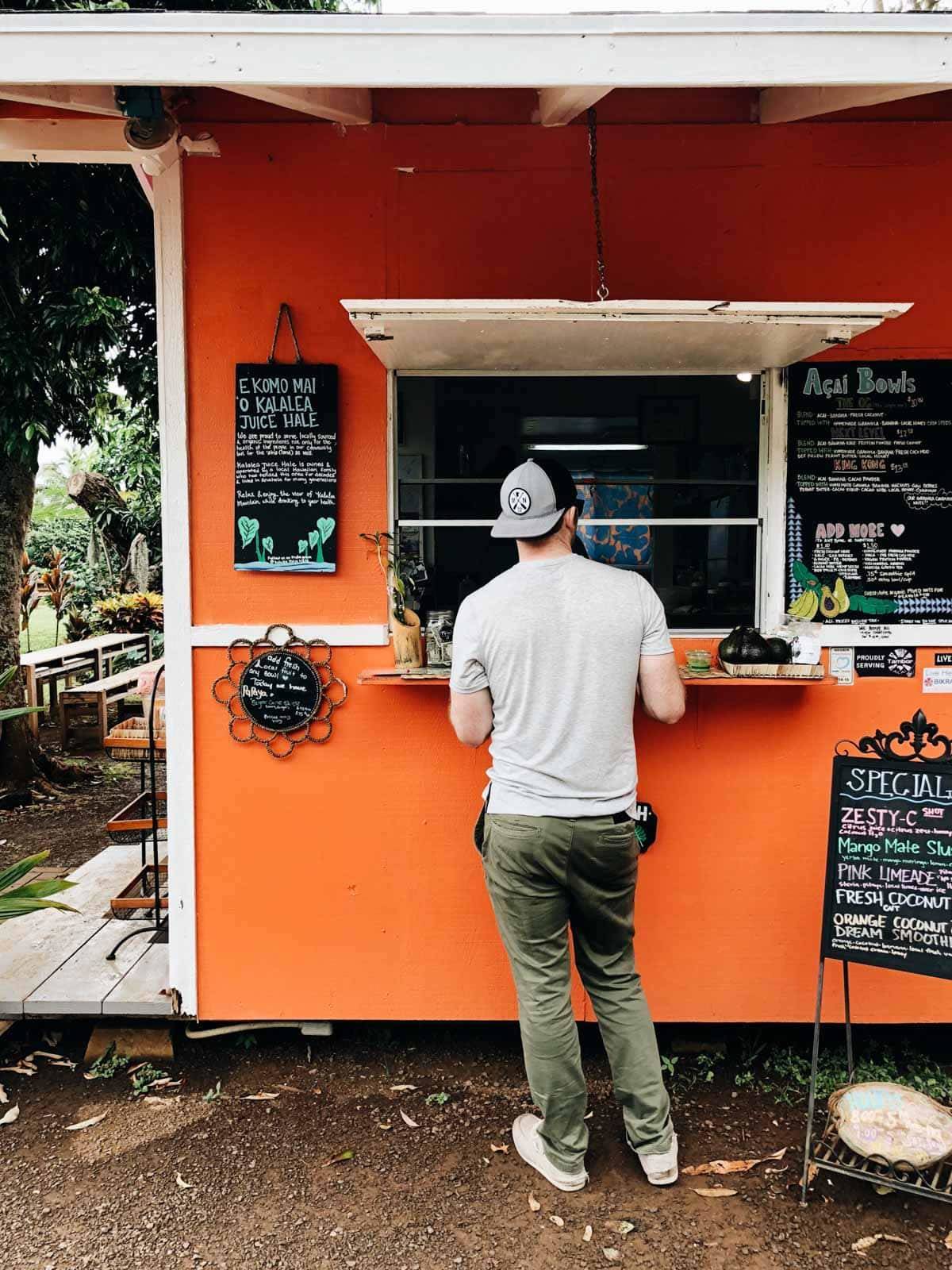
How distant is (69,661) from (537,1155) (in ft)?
27.9

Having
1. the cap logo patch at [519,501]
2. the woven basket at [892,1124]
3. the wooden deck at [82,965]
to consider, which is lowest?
the woven basket at [892,1124]

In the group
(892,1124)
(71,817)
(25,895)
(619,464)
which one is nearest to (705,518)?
(619,464)

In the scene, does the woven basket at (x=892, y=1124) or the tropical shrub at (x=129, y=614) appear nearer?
the woven basket at (x=892, y=1124)

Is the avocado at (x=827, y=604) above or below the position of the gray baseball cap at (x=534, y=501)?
below

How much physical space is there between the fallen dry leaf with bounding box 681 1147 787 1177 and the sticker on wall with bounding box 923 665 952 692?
1.73m

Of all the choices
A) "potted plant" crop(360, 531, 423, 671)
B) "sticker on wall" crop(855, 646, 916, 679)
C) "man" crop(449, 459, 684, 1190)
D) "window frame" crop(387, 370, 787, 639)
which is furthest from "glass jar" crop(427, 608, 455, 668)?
"sticker on wall" crop(855, 646, 916, 679)

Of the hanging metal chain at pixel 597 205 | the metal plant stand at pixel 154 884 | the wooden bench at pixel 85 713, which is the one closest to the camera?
the hanging metal chain at pixel 597 205

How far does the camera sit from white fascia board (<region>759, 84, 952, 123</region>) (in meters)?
2.86

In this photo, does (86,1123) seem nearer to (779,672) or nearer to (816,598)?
(779,672)

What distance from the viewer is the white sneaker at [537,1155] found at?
282 centimetres

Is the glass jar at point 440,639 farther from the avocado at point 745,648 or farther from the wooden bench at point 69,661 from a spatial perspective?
the wooden bench at point 69,661

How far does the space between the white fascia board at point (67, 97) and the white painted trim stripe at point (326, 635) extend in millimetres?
1774

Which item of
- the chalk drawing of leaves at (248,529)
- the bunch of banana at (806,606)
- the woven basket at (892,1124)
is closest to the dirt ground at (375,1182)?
the woven basket at (892,1124)

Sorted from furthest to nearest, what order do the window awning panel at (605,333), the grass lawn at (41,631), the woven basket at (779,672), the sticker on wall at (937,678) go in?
the grass lawn at (41,631) < the sticker on wall at (937,678) < the woven basket at (779,672) < the window awning panel at (605,333)
